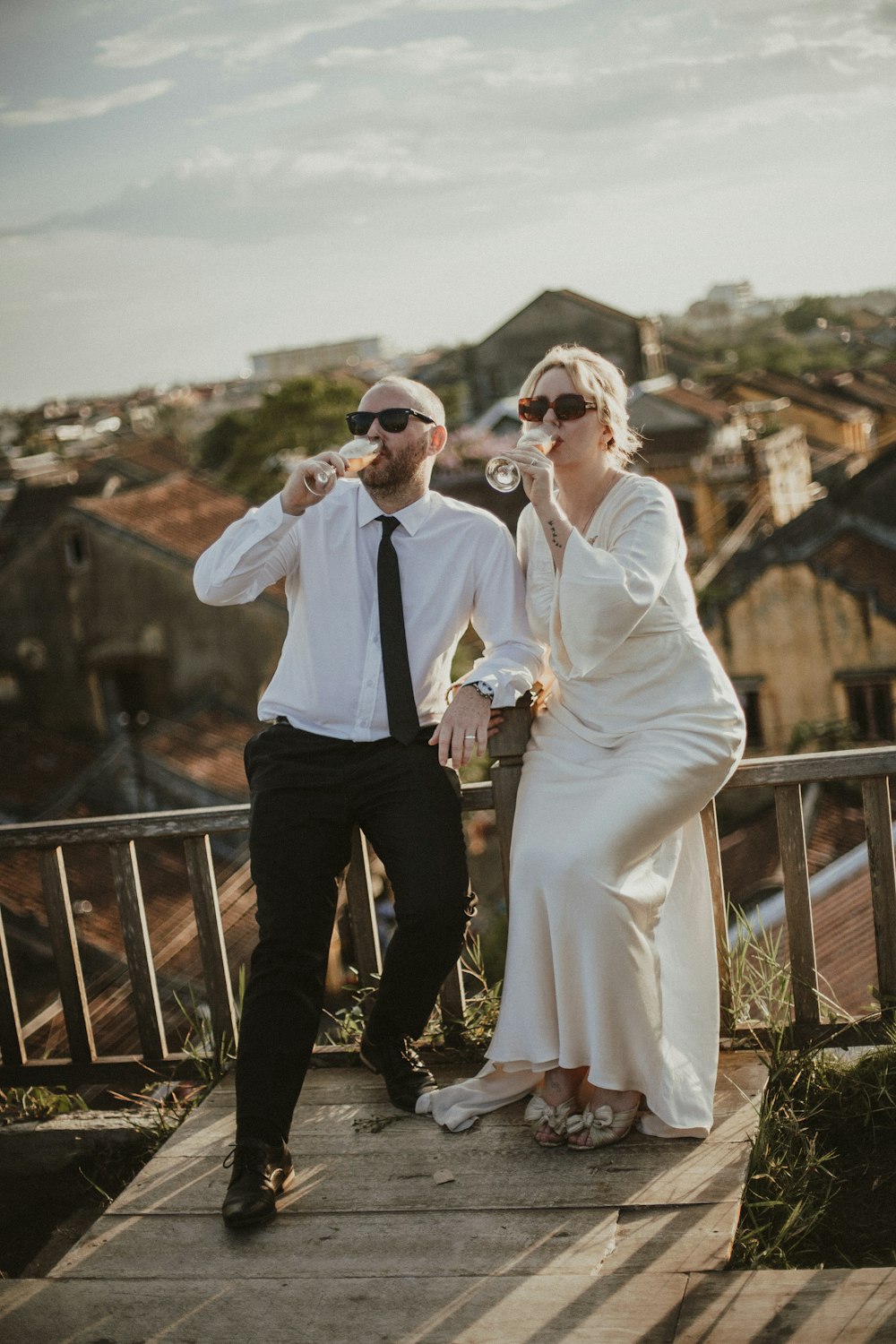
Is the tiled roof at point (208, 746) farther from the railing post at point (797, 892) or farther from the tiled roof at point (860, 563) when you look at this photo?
the railing post at point (797, 892)

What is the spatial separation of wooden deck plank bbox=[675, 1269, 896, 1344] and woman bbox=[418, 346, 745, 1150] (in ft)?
1.83

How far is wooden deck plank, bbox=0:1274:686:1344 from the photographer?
2051 millimetres

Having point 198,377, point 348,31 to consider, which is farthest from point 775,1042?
point 198,377

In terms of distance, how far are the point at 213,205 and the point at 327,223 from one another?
761 cm

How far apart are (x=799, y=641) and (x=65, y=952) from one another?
738 inches

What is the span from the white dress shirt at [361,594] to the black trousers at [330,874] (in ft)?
0.32

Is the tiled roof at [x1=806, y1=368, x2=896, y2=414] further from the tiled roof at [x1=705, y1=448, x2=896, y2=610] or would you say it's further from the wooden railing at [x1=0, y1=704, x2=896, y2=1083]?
the wooden railing at [x1=0, y1=704, x2=896, y2=1083]

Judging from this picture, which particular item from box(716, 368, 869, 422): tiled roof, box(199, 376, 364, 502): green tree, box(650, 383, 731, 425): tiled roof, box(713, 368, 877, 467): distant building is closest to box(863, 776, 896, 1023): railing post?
box(650, 383, 731, 425): tiled roof

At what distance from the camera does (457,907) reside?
2857 millimetres

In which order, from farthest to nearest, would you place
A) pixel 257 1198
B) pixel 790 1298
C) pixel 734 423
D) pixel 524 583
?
pixel 734 423 → pixel 524 583 → pixel 257 1198 → pixel 790 1298

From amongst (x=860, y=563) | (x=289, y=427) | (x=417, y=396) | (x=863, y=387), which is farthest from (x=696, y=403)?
(x=417, y=396)

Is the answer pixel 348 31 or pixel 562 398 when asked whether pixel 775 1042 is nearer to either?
pixel 562 398

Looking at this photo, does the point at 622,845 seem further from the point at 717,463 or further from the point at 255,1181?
the point at 717,463

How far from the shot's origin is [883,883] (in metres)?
2.89
